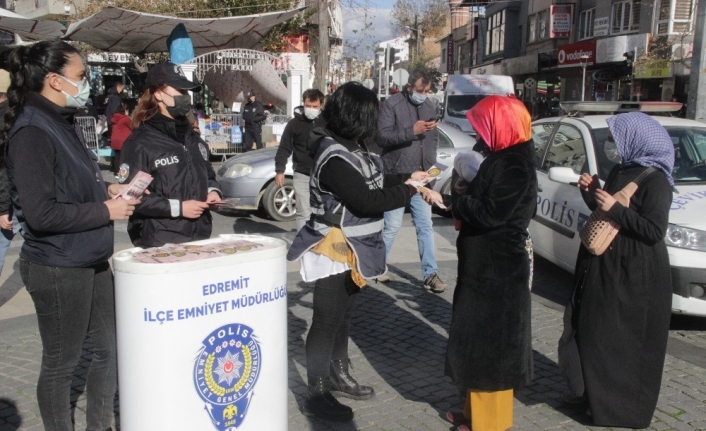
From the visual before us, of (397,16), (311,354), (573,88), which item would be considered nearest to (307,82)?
(573,88)

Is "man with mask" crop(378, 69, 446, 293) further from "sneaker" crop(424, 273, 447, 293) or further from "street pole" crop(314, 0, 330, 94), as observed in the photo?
"street pole" crop(314, 0, 330, 94)

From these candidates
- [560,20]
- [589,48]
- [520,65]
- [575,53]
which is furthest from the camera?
[520,65]

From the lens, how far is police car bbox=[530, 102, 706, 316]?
16.6 feet

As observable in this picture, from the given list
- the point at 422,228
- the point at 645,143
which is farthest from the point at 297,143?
the point at 645,143

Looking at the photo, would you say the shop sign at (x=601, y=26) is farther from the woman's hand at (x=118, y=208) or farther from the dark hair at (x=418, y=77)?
the woman's hand at (x=118, y=208)

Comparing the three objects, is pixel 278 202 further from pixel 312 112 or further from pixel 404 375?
pixel 404 375

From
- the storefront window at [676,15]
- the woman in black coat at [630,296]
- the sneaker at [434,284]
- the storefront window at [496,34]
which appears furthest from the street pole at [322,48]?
the storefront window at [496,34]

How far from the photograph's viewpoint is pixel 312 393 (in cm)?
388

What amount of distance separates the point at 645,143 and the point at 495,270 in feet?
3.49

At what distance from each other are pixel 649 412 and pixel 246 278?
2.40 metres

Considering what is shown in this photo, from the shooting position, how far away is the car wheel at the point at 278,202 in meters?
10.2

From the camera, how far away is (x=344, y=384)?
413 cm

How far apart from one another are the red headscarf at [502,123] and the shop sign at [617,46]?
23.7 meters

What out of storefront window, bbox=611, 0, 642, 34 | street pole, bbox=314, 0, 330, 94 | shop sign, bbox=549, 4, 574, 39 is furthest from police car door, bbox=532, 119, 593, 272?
shop sign, bbox=549, 4, 574, 39
